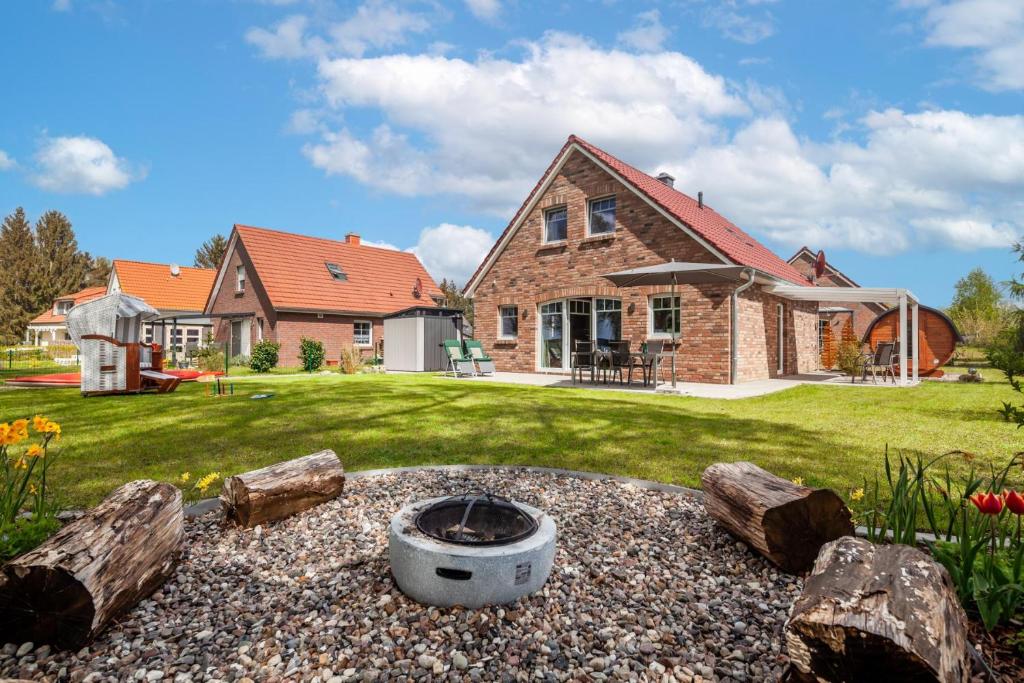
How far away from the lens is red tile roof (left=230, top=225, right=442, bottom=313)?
2461 cm

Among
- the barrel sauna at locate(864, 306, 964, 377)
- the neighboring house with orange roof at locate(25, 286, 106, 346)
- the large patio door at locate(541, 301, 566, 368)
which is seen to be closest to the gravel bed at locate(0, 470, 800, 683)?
the large patio door at locate(541, 301, 566, 368)

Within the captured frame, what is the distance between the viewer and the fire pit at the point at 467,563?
242 centimetres

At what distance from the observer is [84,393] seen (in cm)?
1082

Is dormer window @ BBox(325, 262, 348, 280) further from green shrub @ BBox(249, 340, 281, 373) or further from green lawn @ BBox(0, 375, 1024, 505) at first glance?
green lawn @ BBox(0, 375, 1024, 505)

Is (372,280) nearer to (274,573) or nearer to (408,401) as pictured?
(408,401)

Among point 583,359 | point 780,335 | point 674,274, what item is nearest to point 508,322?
point 583,359

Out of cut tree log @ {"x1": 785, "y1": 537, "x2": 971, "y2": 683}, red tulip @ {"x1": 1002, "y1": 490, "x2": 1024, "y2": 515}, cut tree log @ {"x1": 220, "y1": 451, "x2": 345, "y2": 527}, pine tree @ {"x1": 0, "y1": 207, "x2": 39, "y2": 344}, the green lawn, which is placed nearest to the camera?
cut tree log @ {"x1": 785, "y1": 537, "x2": 971, "y2": 683}

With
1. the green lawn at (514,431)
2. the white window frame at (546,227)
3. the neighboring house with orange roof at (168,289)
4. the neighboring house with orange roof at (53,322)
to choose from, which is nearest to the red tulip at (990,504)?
the green lawn at (514,431)

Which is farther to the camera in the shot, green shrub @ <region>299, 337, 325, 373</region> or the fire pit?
green shrub @ <region>299, 337, 325, 373</region>

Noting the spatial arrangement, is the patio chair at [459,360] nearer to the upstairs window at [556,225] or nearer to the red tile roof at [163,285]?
the upstairs window at [556,225]

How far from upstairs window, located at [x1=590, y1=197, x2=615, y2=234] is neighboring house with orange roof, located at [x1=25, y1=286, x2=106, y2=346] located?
4616 centimetres

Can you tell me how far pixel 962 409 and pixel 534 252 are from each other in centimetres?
1206

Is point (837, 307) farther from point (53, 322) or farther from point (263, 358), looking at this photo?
point (53, 322)

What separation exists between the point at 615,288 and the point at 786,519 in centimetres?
1356
